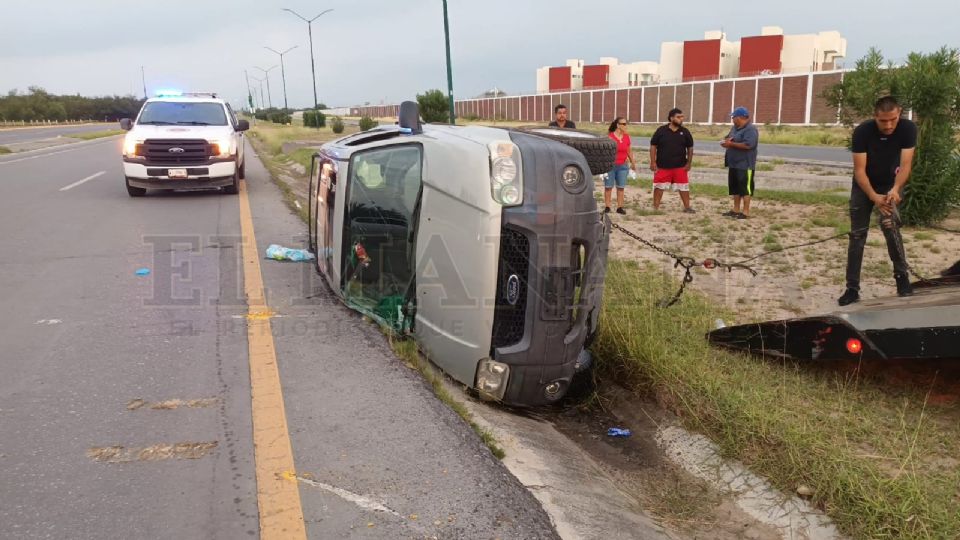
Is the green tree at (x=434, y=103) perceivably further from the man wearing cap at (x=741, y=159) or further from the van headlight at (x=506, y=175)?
the van headlight at (x=506, y=175)

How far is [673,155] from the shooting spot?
10.5 metres

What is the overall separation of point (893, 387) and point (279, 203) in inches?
368

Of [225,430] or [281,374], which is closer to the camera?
[225,430]

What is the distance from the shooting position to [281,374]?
3.84m

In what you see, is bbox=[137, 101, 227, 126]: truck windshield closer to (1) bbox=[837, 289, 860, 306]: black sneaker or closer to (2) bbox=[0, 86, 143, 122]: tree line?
(1) bbox=[837, 289, 860, 306]: black sneaker

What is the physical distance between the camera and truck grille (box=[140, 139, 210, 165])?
11.2 m

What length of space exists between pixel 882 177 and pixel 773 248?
8.26ft

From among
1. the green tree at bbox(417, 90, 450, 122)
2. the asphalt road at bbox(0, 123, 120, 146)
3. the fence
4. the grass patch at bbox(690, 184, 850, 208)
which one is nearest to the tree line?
the asphalt road at bbox(0, 123, 120, 146)

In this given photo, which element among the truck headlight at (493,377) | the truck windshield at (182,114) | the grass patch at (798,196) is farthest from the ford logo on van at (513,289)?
the truck windshield at (182,114)

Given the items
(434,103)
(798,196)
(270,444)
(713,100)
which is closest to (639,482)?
(270,444)

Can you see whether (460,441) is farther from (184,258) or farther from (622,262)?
(184,258)

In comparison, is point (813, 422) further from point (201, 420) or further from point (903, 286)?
point (201, 420)

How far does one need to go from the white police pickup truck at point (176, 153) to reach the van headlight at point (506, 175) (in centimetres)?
934

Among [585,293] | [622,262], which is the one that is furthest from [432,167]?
[622,262]
